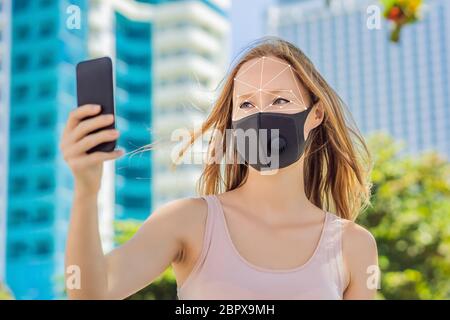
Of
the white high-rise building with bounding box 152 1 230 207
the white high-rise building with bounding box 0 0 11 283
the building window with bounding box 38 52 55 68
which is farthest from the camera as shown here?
the building window with bounding box 38 52 55 68

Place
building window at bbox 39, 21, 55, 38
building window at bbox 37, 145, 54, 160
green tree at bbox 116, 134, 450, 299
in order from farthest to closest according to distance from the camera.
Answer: building window at bbox 39, 21, 55, 38 < building window at bbox 37, 145, 54, 160 < green tree at bbox 116, 134, 450, 299

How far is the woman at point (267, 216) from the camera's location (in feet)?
5.70

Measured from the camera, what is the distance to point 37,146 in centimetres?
4553

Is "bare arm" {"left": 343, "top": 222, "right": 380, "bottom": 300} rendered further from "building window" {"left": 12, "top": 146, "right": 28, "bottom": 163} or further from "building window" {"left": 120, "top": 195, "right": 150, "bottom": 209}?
"building window" {"left": 12, "top": 146, "right": 28, "bottom": 163}

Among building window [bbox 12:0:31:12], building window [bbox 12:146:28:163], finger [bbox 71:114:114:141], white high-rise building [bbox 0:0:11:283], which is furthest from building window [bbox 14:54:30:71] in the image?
finger [bbox 71:114:114:141]

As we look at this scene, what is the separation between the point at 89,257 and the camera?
1.52m

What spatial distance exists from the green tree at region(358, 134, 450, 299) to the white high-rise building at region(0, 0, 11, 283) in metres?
34.7

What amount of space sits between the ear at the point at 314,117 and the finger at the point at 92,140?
0.77 meters

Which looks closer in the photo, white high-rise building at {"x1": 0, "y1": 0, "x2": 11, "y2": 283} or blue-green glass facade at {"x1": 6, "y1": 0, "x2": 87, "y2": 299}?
blue-green glass facade at {"x1": 6, "y1": 0, "x2": 87, "y2": 299}

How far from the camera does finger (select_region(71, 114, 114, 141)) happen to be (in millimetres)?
1354

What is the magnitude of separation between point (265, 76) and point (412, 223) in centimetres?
1300

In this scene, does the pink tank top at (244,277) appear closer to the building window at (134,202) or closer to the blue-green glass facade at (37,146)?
the blue-green glass facade at (37,146)
